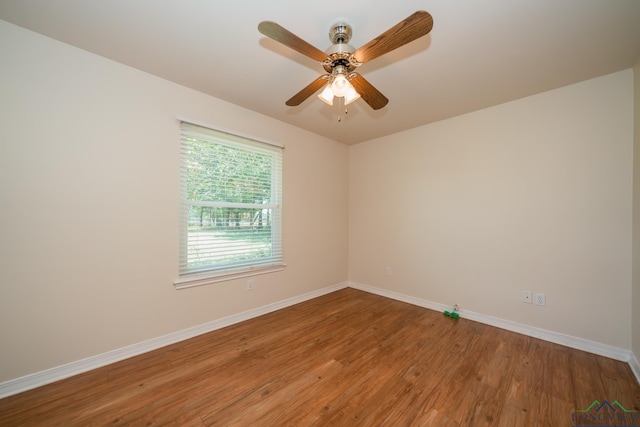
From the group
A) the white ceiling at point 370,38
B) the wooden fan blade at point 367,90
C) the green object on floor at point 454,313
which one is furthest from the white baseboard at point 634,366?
the wooden fan blade at point 367,90

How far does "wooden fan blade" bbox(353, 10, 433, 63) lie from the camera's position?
1180 mm

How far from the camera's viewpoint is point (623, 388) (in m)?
1.75

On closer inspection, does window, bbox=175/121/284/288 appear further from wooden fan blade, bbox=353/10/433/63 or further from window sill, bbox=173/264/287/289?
wooden fan blade, bbox=353/10/433/63

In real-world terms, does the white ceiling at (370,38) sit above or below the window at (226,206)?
above

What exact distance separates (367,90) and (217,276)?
2299mm

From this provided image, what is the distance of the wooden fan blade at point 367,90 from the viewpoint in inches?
66.2

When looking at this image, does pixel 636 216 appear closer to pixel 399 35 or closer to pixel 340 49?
pixel 399 35

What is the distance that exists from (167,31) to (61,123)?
41.6 inches

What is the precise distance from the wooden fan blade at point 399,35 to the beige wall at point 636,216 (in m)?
2.10

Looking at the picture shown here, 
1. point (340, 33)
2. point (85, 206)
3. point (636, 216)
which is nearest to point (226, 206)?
point (85, 206)

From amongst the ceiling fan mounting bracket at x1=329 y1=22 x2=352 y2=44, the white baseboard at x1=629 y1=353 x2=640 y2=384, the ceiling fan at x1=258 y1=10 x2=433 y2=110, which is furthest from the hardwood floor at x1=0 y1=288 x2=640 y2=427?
the ceiling fan mounting bracket at x1=329 y1=22 x2=352 y2=44

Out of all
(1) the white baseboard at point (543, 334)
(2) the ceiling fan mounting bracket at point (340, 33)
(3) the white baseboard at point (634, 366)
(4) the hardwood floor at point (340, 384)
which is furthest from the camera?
(1) the white baseboard at point (543, 334)

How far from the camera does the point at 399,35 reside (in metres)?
1.30

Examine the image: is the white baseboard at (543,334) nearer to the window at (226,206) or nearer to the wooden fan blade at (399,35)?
the window at (226,206)
